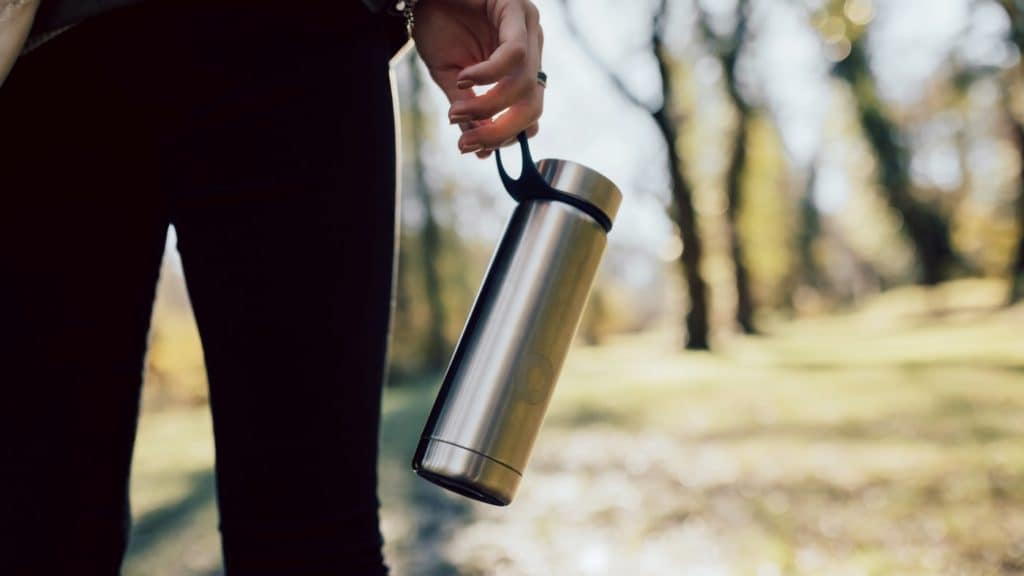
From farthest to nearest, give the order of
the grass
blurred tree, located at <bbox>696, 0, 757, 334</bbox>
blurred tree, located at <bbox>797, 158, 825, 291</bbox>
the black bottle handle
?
blurred tree, located at <bbox>797, 158, 825, 291</bbox> → blurred tree, located at <bbox>696, 0, 757, 334</bbox> → the grass → the black bottle handle

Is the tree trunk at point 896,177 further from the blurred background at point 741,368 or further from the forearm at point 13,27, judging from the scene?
the forearm at point 13,27

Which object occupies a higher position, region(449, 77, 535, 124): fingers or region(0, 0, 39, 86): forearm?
region(449, 77, 535, 124): fingers

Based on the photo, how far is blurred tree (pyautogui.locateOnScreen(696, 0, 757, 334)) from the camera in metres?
14.5

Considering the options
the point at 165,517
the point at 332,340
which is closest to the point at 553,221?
the point at 332,340

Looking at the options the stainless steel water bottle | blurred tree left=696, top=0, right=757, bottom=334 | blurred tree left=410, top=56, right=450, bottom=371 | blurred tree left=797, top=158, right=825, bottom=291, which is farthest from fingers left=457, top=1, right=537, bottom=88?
blurred tree left=797, top=158, right=825, bottom=291

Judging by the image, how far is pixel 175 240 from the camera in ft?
2.56

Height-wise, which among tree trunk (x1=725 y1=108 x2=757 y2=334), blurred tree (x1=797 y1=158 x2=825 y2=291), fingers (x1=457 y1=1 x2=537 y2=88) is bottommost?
fingers (x1=457 y1=1 x2=537 y2=88)

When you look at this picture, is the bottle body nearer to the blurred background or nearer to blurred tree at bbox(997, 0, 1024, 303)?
the blurred background

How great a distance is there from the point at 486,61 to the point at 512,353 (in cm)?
29

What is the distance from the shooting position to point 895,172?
21.3 metres

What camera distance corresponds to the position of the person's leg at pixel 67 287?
2.49 feet

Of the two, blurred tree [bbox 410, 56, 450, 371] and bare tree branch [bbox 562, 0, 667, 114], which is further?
blurred tree [bbox 410, 56, 450, 371]

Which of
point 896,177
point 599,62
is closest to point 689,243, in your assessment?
point 599,62

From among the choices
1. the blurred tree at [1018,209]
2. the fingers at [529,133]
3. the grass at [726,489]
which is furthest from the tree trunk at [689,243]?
the fingers at [529,133]
